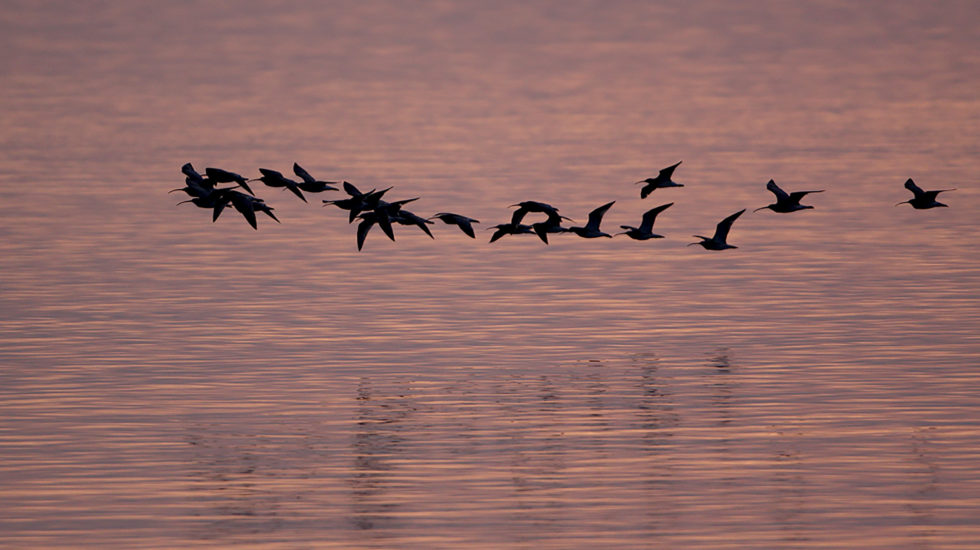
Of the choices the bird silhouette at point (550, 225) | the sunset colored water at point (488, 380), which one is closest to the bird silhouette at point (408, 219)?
the bird silhouette at point (550, 225)

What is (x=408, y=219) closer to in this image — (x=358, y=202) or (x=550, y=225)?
(x=358, y=202)

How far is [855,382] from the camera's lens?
178ft

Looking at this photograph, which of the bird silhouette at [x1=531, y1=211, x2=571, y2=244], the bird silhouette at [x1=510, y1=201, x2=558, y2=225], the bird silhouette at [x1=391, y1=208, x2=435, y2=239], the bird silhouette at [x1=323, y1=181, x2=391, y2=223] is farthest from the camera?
the bird silhouette at [x1=323, y1=181, x2=391, y2=223]

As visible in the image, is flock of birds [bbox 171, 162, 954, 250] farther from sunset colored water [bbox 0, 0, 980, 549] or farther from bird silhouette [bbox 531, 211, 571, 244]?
sunset colored water [bbox 0, 0, 980, 549]

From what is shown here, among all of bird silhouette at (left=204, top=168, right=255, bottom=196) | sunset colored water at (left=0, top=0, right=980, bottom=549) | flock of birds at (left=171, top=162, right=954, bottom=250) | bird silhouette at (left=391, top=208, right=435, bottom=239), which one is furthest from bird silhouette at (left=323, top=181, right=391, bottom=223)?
sunset colored water at (left=0, top=0, right=980, bottom=549)

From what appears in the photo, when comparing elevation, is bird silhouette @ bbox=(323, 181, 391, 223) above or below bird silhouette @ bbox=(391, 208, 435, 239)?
above

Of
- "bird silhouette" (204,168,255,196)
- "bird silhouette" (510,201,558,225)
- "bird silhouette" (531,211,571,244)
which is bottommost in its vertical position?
"bird silhouette" (531,211,571,244)

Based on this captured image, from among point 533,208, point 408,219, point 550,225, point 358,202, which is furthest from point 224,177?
point 550,225

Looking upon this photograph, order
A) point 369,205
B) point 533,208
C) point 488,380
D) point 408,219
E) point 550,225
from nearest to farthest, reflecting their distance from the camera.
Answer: point 408,219, point 533,208, point 369,205, point 550,225, point 488,380

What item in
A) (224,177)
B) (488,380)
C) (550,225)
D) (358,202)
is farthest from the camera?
(488,380)

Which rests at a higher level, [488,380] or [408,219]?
[408,219]

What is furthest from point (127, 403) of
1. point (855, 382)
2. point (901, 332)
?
point (901, 332)

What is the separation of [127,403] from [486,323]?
16.0 meters

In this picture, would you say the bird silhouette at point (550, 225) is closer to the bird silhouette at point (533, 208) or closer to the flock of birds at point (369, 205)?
the flock of birds at point (369, 205)
